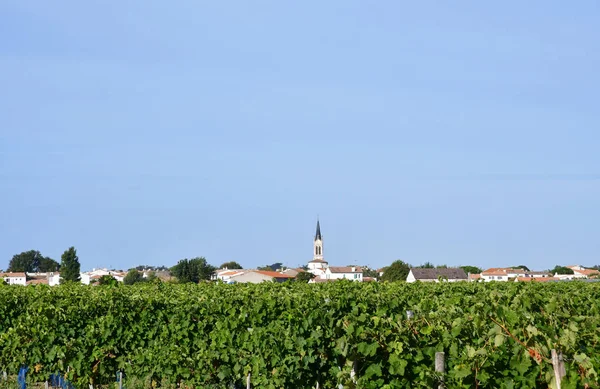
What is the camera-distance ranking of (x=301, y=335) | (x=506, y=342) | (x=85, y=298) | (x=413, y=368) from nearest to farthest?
(x=506, y=342), (x=413, y=368), (x=301, y=335), (x=85, y=298)

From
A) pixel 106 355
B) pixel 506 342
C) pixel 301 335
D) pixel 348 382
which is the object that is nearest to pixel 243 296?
pixel 106 355

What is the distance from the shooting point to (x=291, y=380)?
1039 cm

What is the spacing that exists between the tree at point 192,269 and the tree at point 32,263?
70.7m

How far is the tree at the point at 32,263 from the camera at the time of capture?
16700 centimetres

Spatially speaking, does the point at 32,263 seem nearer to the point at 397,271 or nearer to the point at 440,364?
the point at 397,271

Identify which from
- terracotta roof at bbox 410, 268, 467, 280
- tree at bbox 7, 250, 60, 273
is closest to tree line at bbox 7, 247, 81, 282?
tree at bbox 7, 250, 60, 273

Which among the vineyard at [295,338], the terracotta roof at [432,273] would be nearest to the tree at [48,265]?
the terracotta roof at [432,273]

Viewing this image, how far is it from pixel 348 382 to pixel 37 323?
8.20 m

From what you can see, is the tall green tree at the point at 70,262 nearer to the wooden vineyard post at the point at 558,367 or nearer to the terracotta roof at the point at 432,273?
the terracotta roof at the point at 432,273

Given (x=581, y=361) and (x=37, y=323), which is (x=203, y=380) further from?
(x=581, y=361)

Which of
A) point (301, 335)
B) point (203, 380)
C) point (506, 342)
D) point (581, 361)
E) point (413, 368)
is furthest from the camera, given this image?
point (203, 380)

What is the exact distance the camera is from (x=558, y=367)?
5629 millimetres

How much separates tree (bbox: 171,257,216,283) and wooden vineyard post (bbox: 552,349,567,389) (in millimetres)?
92809

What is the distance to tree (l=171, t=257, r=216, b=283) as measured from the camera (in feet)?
328
